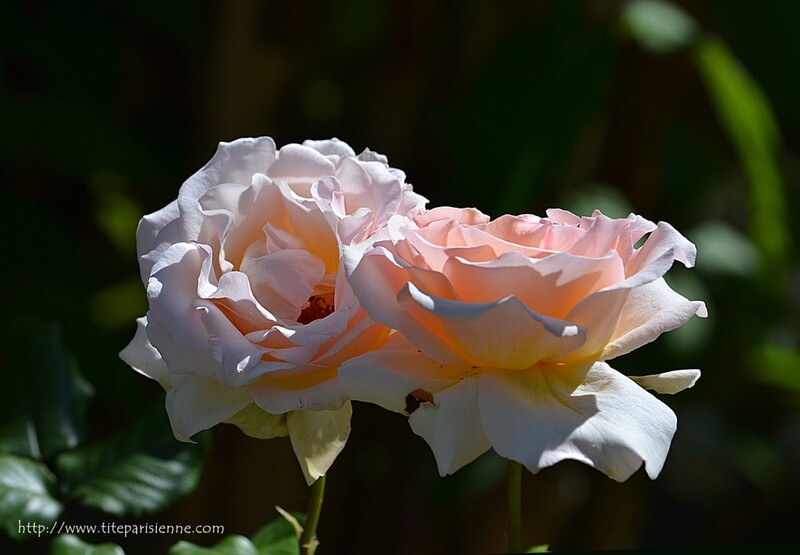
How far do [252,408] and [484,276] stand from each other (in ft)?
0.28

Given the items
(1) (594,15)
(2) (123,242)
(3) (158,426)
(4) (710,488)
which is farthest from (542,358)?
(4) (710,488)

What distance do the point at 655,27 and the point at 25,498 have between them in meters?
0.67

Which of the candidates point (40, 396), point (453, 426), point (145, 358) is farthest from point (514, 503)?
point (40, 396)

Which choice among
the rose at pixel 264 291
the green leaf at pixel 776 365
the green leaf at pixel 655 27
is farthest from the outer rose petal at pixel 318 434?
the green leaf at pixel 776 365

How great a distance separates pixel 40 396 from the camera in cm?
44

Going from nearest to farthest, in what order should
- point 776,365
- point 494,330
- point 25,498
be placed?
1. point 494,330
2. point 25,498
3. point 776,365

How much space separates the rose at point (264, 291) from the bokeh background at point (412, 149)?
45 centimetres

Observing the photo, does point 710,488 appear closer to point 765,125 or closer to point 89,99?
point 765,125

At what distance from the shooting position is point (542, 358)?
0.28 m

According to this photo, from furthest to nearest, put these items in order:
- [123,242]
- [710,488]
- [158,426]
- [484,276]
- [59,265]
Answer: [710,488], [123,242], [59,265], [158,426], [484,276]

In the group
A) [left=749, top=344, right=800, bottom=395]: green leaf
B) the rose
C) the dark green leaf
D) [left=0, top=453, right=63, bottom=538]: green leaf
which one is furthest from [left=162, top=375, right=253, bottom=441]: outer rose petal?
[left=749, top=344, right=800, bottom=395]: green leaf

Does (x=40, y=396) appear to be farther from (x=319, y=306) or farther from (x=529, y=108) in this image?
(x=529, y=108)

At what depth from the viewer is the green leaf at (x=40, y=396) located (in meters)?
0.42

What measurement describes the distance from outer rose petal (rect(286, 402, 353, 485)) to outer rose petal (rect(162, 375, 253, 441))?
0.06 ft
